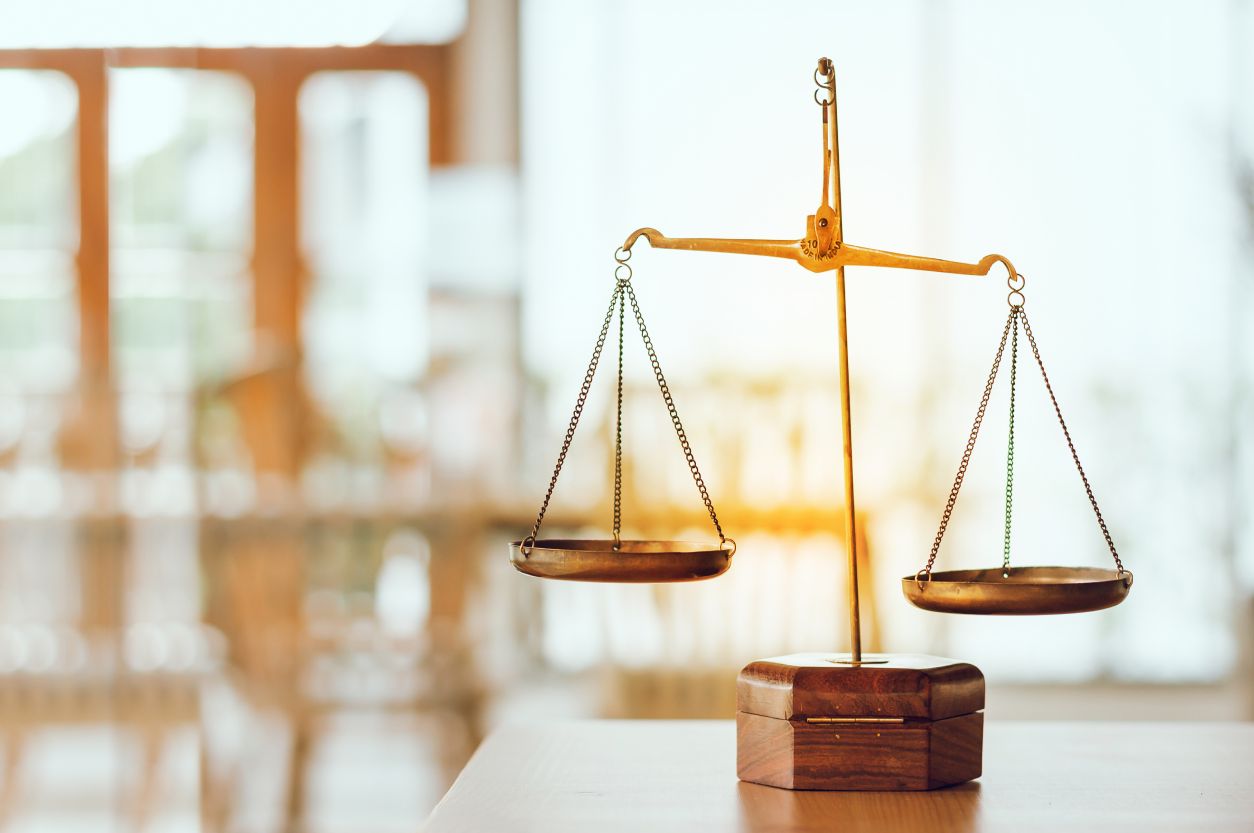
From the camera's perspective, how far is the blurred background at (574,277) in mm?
3824

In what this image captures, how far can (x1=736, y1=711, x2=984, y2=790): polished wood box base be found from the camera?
933 mm

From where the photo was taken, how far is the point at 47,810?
3.16m

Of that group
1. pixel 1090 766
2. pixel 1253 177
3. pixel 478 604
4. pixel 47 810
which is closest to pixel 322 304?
pixel 478 604

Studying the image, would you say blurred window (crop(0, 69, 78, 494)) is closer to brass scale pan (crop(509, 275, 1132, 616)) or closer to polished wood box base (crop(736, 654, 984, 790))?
brass scale pan (crop(509, 275, 1132, 616))

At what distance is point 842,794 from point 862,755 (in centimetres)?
3

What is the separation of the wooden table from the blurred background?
2236mm

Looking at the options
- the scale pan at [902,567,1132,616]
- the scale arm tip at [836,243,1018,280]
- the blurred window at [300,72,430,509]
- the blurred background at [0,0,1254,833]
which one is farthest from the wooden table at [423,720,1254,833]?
the blurred window at [300,72,430,509]

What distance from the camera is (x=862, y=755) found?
94 centimetres

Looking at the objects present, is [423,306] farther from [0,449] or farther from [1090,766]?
[1090,766]

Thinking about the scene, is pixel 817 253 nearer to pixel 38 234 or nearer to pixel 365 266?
pixel 365 266

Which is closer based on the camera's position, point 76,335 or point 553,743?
point 553,743

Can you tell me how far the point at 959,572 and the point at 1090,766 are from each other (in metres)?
0.20

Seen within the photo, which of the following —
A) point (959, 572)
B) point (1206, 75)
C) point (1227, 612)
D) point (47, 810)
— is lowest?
point (47, 810)

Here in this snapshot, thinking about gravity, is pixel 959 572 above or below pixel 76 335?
below
